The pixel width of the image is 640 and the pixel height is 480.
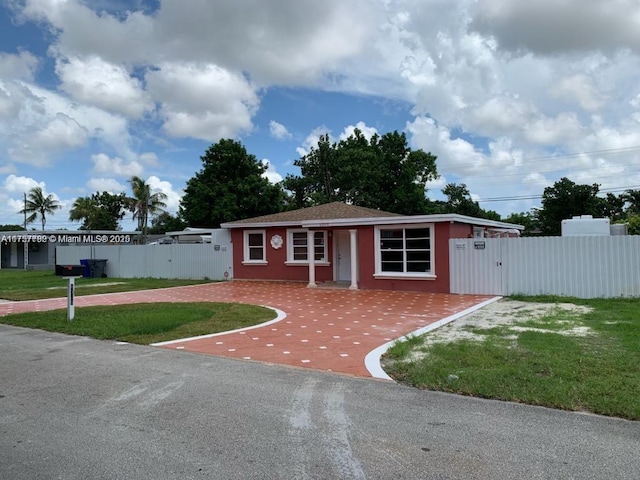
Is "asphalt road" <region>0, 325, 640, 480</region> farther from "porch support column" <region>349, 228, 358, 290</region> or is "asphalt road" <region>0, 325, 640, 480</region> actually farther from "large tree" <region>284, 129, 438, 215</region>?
"large tree" <region>284, 129, 438, 215</region>

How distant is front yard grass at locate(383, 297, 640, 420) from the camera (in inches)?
204

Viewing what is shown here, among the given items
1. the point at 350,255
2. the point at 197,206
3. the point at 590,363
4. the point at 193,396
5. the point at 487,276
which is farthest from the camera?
the point at 197,206

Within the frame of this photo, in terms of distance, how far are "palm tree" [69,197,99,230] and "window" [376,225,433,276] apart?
143 ft

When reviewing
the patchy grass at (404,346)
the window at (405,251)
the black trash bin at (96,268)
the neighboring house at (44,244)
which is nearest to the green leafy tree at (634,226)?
the window at (405,251)

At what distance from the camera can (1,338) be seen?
9234 mm

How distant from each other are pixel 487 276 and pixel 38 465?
1396 centimetres

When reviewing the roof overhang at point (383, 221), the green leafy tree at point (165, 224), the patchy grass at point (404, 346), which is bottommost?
the patchy grass at point (404, 346)

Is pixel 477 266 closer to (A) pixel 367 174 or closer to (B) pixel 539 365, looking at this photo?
(B) pixel 539 365

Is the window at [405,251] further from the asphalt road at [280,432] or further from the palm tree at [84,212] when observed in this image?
the palm tree at [84,212]

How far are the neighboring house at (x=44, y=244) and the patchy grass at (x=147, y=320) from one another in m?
27.8

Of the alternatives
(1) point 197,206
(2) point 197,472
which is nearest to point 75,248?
(1) point 197,206

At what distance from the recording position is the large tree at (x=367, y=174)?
4066cm

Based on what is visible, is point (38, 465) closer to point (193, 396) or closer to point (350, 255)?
point (193, 396)

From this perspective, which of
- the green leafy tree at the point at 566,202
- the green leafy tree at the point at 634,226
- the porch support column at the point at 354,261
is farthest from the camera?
the green leafy tree at the point at 566,202
